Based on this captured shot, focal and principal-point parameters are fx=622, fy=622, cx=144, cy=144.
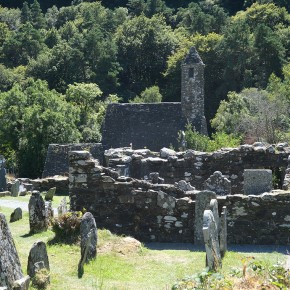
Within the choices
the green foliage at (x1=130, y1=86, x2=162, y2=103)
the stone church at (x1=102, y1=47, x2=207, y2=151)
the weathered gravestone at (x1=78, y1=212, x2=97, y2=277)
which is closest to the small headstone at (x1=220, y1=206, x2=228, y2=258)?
the weathered gravestone at (x1=78, y1=212, x2=97, y2=277)

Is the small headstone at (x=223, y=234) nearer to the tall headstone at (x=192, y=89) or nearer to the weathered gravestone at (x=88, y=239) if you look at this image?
the weathered gravestone at (x=88, y=239)

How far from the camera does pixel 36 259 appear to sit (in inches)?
437

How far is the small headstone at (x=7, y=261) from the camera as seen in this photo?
924 cm

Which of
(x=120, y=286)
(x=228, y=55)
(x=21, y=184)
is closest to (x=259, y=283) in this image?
Result: (x=120, y=286)

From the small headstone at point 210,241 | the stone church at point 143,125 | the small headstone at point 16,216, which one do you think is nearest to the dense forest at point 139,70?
the stone church at point 143,125

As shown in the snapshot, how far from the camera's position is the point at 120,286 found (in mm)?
10883

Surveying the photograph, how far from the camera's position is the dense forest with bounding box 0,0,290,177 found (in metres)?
46.1

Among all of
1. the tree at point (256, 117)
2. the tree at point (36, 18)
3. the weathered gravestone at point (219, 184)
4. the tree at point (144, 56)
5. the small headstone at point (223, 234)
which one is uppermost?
the tree at point (36, 18)

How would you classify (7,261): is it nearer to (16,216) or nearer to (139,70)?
(16,216)

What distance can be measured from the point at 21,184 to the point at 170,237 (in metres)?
15.8

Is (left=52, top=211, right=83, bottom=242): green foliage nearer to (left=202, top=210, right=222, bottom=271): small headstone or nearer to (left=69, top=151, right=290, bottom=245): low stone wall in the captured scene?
(left=69, top=151, right=290, bottom=245): low stone wall

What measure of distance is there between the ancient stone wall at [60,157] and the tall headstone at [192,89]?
11.8 m

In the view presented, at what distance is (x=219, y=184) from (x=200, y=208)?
2.86 meters

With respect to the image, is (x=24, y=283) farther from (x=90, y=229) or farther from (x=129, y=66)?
(x=129, y=66)
